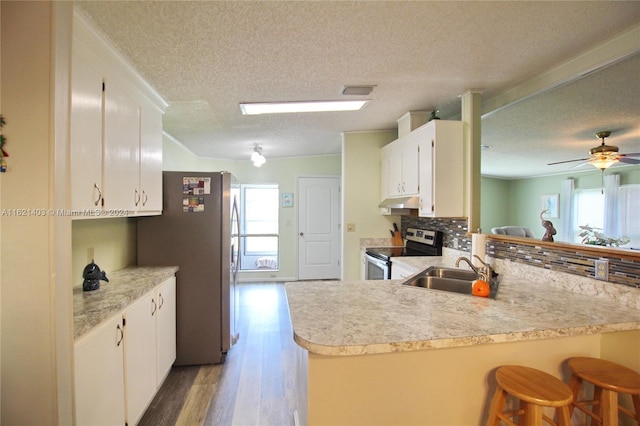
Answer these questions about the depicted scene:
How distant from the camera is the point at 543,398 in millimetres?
1050

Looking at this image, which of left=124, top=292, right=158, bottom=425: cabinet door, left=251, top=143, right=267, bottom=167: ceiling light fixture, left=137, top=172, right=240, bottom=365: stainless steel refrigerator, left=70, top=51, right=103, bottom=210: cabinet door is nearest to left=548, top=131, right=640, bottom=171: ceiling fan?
left=137, top=172, right=240, bottom=365: stainless steel refrigerator

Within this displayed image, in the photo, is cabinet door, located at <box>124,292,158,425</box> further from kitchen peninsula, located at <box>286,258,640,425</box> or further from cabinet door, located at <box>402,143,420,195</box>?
cabinet door, located at <box>402,143,420,195</box>

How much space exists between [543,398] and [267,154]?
15.8 feet

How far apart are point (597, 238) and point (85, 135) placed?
2.95 metres

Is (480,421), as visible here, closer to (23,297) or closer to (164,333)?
(23,297)

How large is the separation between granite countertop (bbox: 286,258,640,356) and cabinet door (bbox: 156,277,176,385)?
3.74 ft

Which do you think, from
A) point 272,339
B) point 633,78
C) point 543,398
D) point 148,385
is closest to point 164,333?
point 148,385

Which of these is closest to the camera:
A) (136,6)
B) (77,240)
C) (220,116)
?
(136,6)

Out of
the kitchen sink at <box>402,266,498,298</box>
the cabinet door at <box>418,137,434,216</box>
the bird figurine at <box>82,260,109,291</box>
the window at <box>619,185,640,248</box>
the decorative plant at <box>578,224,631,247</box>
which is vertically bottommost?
the kitchen sink at <box>402,266,498,298</box>

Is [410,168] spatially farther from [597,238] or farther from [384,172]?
[597,238]

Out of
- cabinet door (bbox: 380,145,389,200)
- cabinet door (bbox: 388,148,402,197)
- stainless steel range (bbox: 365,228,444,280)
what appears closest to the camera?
stainless steel range (bbox: 365,228,444,280)

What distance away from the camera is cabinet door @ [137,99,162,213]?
81.9 inches

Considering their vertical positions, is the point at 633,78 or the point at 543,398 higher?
the point at 633,78

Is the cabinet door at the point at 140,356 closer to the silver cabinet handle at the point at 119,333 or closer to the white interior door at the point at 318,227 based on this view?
the silver cabinet handle at the point at 119,333
